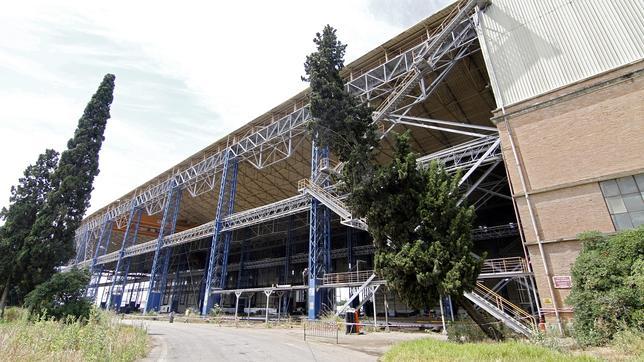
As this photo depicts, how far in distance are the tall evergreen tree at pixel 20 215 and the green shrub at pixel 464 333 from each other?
71.3 feet

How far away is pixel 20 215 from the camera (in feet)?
61.9

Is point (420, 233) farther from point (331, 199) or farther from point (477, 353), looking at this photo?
point (331, 199)

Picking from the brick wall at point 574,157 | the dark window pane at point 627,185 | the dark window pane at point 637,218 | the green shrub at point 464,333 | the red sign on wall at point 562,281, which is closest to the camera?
the green shrub at point 464,333

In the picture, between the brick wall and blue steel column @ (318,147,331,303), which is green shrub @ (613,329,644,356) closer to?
the brick wall

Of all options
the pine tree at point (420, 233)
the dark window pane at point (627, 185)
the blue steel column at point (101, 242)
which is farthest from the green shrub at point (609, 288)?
the blue steel column at point (101, 242)

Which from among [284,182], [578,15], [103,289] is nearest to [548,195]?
[578,15]

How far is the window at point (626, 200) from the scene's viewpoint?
1240 cm

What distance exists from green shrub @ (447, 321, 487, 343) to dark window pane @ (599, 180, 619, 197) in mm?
7635

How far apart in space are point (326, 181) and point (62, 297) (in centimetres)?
1753

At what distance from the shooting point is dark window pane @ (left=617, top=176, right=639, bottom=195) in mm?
12655

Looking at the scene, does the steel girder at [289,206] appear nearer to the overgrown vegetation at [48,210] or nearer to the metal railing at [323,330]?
the metal railing at [323,330]

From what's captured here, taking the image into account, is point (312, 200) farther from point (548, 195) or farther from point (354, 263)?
point (548, 195)

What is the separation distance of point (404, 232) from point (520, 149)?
323 inches

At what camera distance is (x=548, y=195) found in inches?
565
